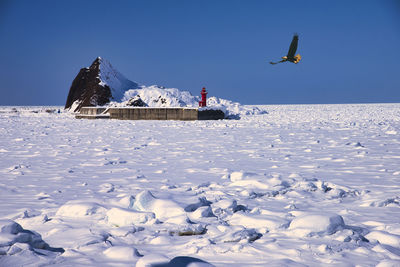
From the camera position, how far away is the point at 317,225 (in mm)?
2457

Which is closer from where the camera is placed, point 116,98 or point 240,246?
point 240,246

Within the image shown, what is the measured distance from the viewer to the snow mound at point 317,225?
2.42m

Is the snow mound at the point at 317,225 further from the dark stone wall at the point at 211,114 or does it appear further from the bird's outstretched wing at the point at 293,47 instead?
the dark stone wall at the point at 211,114

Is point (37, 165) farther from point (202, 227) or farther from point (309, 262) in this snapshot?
point (309, 262)

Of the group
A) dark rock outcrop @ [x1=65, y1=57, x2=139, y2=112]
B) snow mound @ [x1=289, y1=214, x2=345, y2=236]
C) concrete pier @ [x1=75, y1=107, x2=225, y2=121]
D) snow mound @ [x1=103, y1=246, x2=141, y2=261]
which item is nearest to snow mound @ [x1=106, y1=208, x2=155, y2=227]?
snow mound @ [x1=103, y1=246, x2=141, y2=261]

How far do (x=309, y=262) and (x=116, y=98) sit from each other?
2356 centimetres

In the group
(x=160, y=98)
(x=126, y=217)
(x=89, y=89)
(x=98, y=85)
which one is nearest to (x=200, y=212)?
(x=126, y=217)

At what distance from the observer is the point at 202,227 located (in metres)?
2.57

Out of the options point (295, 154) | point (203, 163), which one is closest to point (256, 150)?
point (295, 154)

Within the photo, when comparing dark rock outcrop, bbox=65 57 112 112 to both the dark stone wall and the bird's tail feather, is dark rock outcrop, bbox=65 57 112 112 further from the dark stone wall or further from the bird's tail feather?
the bird's tail feather

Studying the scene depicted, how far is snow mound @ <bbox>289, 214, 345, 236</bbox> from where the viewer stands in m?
2.42

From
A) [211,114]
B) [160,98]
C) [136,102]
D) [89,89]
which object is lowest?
[211,114]

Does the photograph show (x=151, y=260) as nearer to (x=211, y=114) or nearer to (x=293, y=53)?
(x=293, y=53)

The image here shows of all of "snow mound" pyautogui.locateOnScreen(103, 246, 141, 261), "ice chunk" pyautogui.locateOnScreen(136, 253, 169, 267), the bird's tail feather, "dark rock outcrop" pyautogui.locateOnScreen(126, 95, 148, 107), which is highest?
the bird's tail feather
